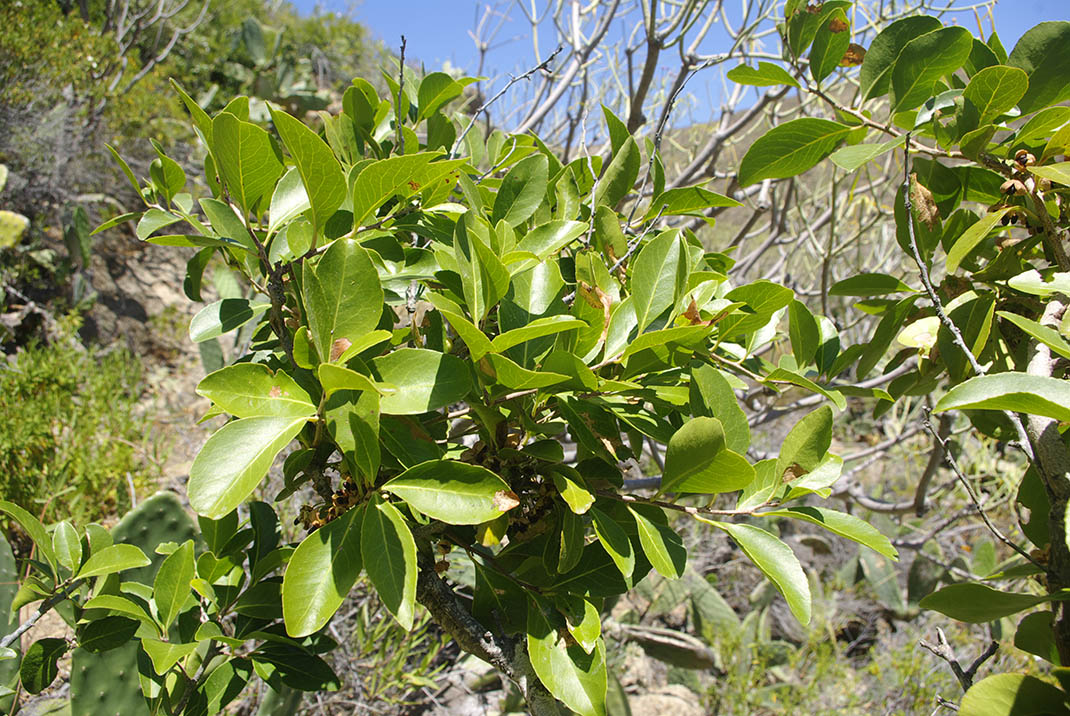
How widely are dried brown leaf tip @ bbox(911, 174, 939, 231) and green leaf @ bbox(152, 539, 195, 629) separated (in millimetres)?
1098

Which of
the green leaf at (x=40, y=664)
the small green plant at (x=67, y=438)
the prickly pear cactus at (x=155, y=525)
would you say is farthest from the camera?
the small green plant at (x=67, y=438)

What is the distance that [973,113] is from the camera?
2.58 feet

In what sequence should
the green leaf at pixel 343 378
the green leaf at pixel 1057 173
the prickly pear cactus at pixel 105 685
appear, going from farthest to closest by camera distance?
the prickly pear cactus at pixel 105 685, the green leaf at pixel 1057 173, the green leaf at pixel 343 378

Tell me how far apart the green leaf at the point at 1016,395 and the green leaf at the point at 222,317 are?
0.78 meters

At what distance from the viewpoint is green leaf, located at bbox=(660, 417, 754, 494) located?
620 mm

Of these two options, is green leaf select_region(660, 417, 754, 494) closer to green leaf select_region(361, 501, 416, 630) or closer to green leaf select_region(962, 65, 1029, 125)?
green leaf select_region(361, 501, 416, 630)

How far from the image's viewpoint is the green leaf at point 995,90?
732 mm

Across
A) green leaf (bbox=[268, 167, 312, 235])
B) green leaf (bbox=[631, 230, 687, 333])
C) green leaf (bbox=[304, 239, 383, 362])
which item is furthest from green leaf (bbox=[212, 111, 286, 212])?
green leaf (bbox=[631, 230, 687, 333])

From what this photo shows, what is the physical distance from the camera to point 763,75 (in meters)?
0.90

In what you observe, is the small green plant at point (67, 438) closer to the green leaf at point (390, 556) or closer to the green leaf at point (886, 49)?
the green leaf at point (390, 556)

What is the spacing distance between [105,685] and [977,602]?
1602 millimetres

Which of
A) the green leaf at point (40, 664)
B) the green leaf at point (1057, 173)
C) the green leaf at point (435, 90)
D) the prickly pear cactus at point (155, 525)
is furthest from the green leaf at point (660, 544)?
the prickly pear cactus at point (155, 525)

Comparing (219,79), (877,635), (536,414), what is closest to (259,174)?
(536,414)

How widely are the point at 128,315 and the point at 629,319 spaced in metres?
6.41
